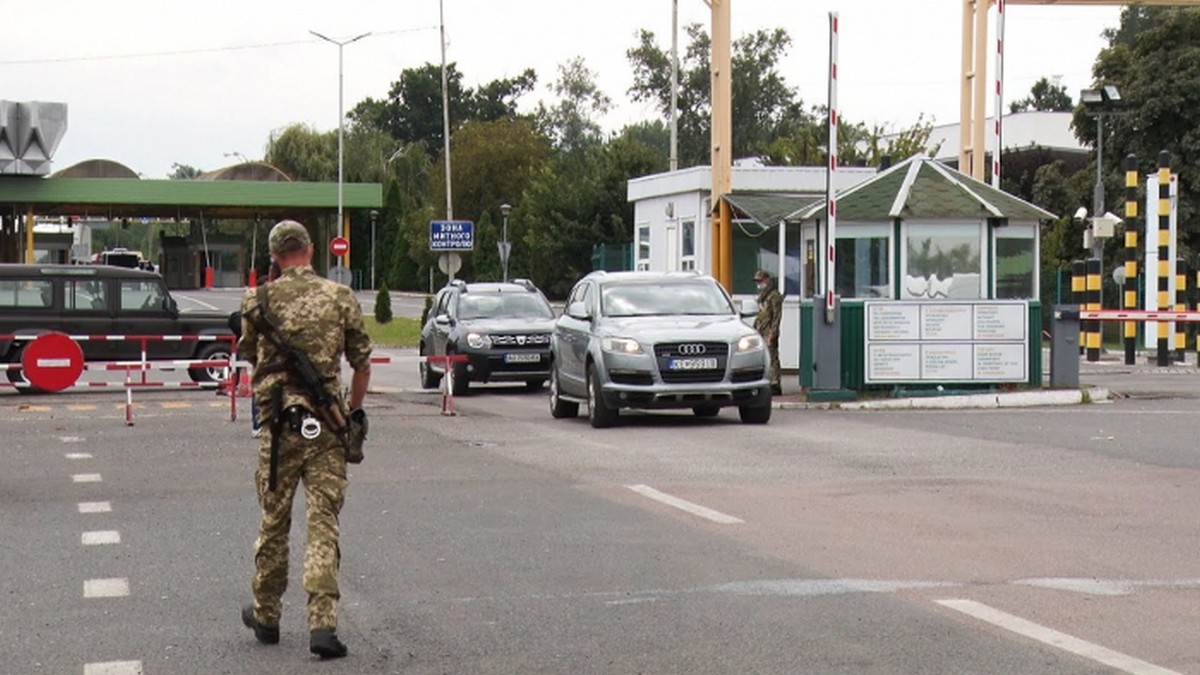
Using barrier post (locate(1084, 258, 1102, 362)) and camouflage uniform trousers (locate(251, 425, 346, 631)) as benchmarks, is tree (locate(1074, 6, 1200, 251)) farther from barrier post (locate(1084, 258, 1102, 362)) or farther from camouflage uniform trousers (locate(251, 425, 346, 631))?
camouflage uniform trousers (locate(251, 425, 346, 631))

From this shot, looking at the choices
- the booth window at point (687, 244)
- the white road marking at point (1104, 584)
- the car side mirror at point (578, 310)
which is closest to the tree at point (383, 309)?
the booth window at point (687, 244)

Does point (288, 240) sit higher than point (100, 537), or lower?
higher

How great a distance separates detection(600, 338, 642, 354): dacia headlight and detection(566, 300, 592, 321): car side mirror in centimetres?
110

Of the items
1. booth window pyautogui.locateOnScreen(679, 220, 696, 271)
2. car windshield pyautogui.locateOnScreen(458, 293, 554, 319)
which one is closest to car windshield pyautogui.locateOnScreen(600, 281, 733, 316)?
car windshield pyautogui.locateOnScreen(458, 293, 554, 319)

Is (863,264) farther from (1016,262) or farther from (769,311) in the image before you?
(1016,262)

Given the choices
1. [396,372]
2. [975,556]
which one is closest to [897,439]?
[975,556]

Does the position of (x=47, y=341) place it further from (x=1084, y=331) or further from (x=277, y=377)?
(x=1084, y=331)

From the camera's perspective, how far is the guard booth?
25188 millimetres

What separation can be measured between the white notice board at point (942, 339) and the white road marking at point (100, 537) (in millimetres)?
14683

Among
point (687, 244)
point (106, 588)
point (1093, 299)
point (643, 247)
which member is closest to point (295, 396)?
Result: point (106, 588)

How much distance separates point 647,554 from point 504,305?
18.8m

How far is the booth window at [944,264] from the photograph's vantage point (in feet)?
83.4

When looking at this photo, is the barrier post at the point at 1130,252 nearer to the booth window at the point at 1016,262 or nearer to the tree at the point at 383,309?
the booth window at the point at 1016,262

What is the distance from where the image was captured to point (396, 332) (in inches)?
2240
